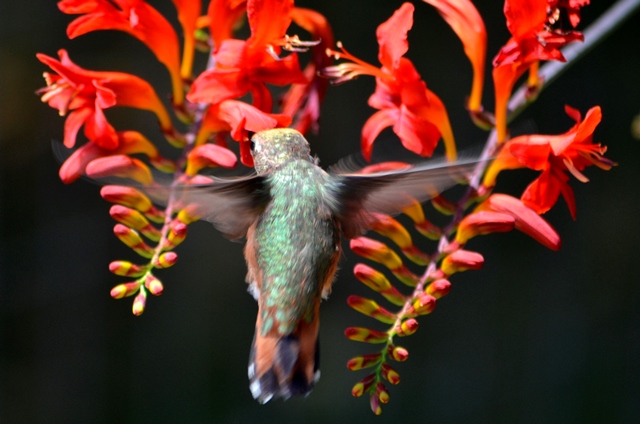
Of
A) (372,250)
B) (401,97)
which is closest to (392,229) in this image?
(372,250)

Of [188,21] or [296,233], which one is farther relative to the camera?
[188,21]

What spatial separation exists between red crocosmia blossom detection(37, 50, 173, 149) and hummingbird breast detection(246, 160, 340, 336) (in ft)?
0.91

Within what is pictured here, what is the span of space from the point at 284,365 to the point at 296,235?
210 mm

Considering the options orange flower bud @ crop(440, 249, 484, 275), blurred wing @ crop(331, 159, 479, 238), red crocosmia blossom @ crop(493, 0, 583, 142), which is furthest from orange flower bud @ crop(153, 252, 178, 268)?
red crocosmia blossom @ crop(493, 0, 583, 142)

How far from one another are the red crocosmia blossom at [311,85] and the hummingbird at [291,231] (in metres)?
0.15

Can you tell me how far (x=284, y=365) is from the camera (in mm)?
1235

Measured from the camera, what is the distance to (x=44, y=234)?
116 inches

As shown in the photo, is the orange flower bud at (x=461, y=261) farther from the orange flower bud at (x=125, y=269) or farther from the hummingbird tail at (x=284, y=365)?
the orange flower bud at (x=125, y=269)

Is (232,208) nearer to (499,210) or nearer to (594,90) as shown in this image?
(499,210)

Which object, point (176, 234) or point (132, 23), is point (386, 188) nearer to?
point (176, 234)

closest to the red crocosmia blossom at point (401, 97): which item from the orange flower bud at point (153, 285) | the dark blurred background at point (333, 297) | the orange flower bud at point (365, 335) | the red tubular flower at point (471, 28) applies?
the red tubular flower at point (471, 28)

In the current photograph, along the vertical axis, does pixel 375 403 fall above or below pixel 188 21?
below

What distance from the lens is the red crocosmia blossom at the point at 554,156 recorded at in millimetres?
1219

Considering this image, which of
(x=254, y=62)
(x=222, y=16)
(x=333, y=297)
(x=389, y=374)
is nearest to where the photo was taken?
(x=389, y=374)
